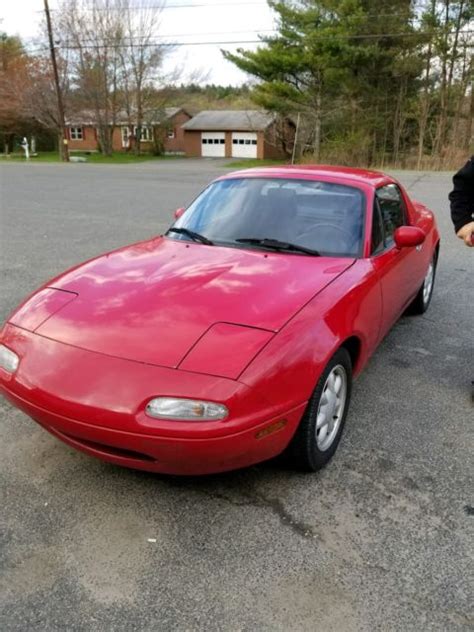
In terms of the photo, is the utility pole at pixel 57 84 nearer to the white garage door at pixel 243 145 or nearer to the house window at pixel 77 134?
the white garage door at pixel 243 145

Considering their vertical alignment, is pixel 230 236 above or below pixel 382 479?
above

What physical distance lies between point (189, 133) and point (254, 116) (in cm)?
746

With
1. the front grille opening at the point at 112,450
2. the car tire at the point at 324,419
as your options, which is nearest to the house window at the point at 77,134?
the car tire at the point at 324,419

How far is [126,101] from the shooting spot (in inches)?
1636

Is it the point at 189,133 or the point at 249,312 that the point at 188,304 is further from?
the point at 189,133

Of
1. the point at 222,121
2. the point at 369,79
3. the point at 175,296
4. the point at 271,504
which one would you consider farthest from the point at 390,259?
the point at 222,121

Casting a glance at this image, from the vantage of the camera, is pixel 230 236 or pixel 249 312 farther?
pixel 230 236

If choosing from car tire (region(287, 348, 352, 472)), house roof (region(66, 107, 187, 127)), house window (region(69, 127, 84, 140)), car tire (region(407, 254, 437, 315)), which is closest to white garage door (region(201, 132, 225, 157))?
house roof (region(66, 107, 187, 127))

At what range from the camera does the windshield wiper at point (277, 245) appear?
3.29 m

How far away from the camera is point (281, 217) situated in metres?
3.59

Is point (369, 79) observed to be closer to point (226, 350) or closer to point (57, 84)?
point (57, 84)

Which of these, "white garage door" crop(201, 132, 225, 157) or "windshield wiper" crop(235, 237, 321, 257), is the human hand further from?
"white garage door" crop(201, 132, 225, 157)

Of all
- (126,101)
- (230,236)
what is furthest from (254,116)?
(230,236)

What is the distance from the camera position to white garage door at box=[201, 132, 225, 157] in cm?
5078
